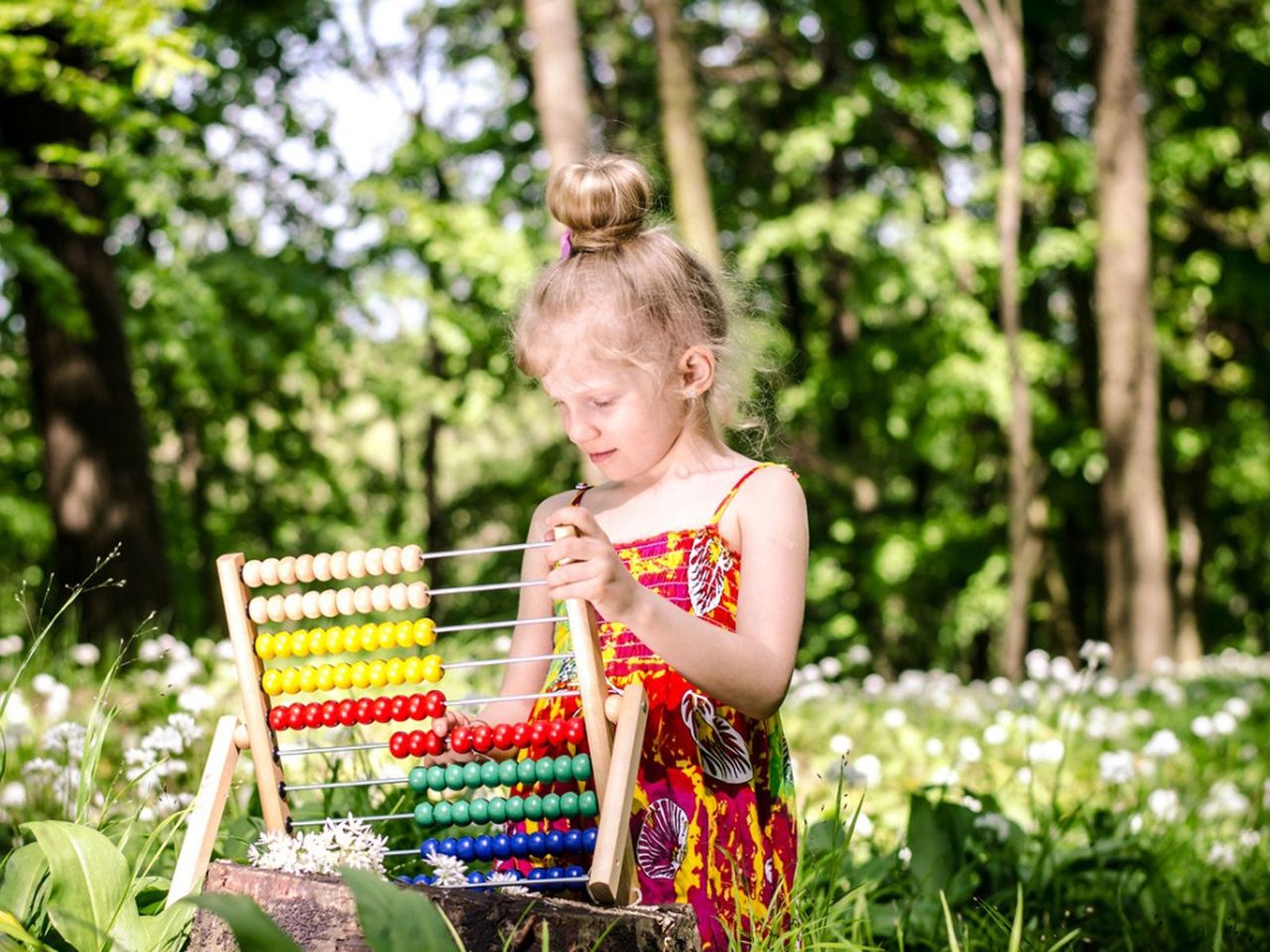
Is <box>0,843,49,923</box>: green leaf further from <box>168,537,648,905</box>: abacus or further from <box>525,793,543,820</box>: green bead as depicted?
<box>525,793,543,820</box>: green bead

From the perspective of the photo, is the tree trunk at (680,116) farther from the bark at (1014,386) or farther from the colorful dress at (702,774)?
the colorful dress at (702,774)

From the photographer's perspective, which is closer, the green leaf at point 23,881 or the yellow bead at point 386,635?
the green leaf at point 23,881

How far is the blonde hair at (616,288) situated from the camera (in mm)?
2723

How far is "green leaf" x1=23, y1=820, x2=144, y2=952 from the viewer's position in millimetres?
2270

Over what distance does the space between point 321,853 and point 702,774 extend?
72 centimetres

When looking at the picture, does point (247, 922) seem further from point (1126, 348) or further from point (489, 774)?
point (1126, 348)

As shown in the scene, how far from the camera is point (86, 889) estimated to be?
2.30 meters

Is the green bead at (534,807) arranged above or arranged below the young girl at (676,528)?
below

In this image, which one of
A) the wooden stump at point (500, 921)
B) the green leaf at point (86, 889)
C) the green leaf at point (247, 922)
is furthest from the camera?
the green leaf at point (86, 889)

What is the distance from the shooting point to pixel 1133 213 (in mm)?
13539

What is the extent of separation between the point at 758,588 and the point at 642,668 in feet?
0.94

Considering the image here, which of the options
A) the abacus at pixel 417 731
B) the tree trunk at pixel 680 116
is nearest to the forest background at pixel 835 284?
the tree trunk at pixel 680 116

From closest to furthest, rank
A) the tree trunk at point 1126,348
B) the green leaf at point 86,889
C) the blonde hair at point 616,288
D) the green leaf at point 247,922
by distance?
the green leaf at point 247,922 → the green leaf at point 86,889 → the blonde hair at point 616,288 → the tree trunk at point 1126,348

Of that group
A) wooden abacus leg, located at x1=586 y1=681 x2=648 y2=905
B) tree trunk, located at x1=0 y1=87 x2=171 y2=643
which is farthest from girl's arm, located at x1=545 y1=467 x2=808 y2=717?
tree trunk, located at x1=0 y1=87 x2=171 y2=643
